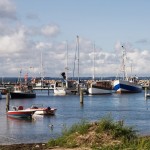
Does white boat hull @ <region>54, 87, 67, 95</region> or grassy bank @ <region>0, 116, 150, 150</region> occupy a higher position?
white boat hull @ <region>54, 87, 67, 95</region>

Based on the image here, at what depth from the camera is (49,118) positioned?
6612 cm

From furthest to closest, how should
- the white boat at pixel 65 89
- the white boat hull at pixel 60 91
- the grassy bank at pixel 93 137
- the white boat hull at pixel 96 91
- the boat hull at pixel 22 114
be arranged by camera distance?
the white boat hull at pixel 60 91 < the white boat at pixel 65 89 < the white boat hull at pixel 96 91 < the boat hull at pixel 22 114 < the grassy bank at pixel 93 137

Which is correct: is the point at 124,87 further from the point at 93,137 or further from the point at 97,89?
the point at 93,137

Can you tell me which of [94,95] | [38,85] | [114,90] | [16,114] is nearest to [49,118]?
[16,114]

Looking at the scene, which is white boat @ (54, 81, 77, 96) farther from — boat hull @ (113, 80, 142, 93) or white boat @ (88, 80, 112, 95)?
boat hull @ (113, 80, 142, 93)

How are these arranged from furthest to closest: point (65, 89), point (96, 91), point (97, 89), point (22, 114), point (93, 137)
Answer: point (65, 89)
point (97, 89)
point (96, 91)
point (22, 114)
point (93, 137)

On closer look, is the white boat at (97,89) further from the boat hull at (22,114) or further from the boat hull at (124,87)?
the boat hull at (22,114)

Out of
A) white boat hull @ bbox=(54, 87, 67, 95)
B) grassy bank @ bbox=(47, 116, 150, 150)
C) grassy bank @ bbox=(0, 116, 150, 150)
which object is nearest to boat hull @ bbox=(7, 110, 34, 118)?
grassy bank @ bbox=(0, 116, 150, 150)

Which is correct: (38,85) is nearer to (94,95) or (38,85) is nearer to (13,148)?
(94,95)

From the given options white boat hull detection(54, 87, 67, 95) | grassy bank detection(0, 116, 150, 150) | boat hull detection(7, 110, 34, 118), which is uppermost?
white boat hull detection(54, 87, 67, 95)

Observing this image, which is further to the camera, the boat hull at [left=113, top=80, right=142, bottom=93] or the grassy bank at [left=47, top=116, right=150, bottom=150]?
the boat hull at [left=113, top=80, right=142, bottom=93]

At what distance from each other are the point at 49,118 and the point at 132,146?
137 feet

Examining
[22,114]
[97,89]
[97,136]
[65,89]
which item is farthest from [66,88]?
[97,136]

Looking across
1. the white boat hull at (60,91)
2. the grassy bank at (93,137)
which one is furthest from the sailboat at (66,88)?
the grassy bank at (93,137)
